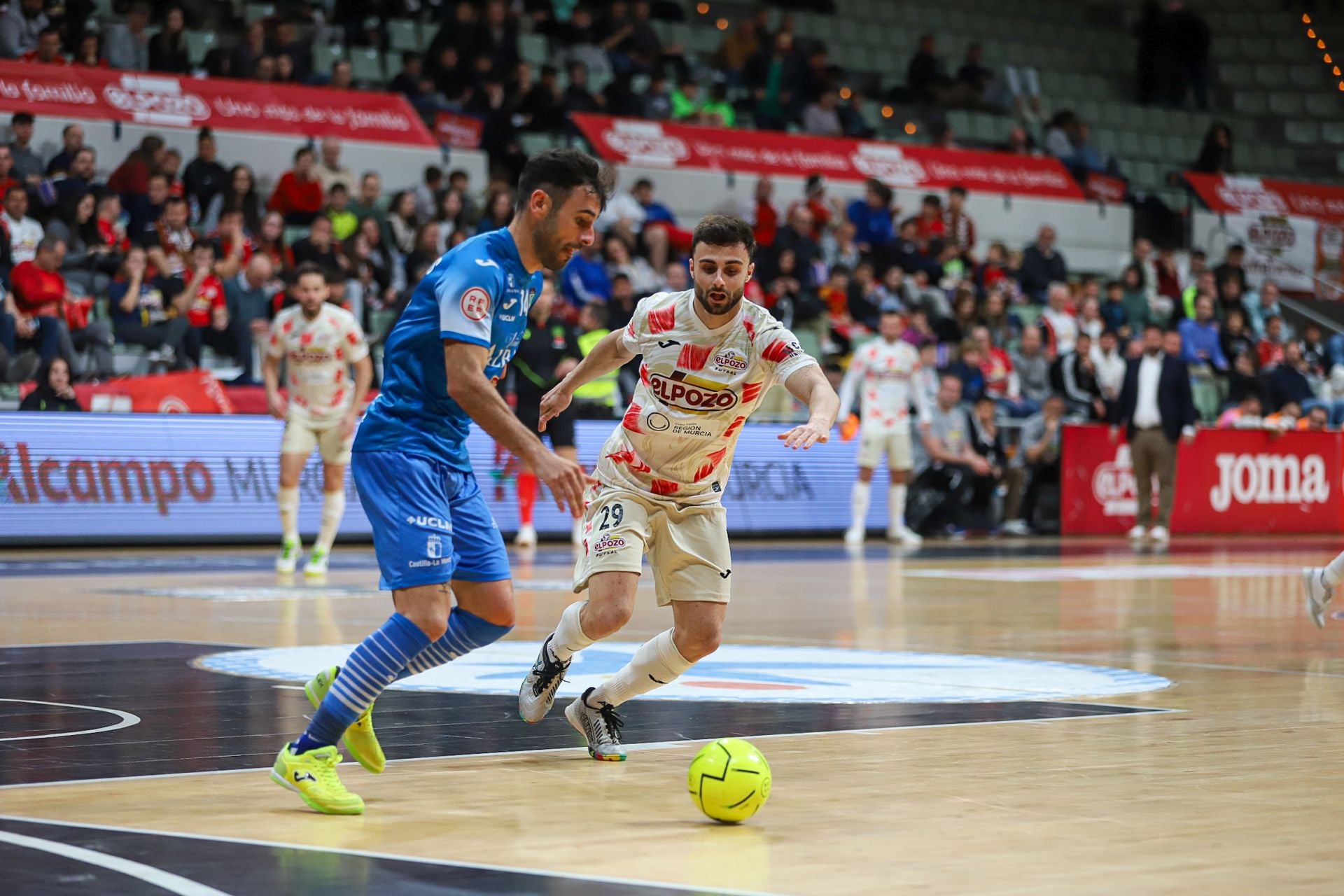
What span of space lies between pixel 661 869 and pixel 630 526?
231 centimetres

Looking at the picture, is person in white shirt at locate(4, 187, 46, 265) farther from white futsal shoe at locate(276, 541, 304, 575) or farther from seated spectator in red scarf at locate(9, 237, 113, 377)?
white futsal shoe at locate(276, 541, 304, 575)

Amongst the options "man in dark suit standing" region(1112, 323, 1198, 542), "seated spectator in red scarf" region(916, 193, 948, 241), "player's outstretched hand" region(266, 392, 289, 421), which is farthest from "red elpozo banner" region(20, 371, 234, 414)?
"seated spectator in red scarf" region(916, 193, 948, 241)

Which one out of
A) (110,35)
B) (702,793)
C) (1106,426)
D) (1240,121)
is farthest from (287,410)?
(1240,121)

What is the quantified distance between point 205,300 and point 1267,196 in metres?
21.5

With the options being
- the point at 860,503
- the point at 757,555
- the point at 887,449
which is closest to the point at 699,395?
the point at 757,555

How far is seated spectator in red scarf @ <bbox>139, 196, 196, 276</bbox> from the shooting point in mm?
20875

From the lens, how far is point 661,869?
4.93m

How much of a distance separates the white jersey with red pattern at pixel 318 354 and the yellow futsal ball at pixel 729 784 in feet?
35.4

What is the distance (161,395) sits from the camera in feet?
64.4

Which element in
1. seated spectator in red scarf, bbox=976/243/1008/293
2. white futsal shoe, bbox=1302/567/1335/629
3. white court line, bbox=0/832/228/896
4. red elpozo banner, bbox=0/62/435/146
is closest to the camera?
white court line, bbox=0/832/228/896

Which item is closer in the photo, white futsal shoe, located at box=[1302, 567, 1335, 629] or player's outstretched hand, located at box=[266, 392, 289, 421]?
white futsal shoe, located at box=[1302, 567, 1335, 629]

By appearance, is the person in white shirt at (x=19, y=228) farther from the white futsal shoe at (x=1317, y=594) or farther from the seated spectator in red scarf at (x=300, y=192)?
the white futsal shoe at (x=1317, y=594)

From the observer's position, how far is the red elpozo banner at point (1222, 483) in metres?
26.1

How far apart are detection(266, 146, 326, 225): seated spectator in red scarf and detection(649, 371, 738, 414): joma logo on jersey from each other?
53.6 feet
